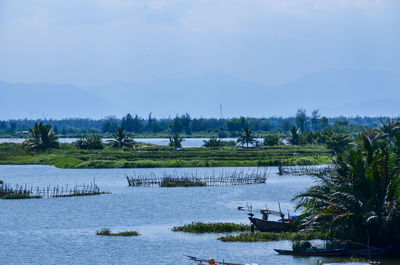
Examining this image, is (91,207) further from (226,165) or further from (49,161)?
(49,161)

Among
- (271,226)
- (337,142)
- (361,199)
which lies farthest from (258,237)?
(337,142)

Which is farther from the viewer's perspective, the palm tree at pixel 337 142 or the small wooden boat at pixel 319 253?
the palm tree at pixel 337 142

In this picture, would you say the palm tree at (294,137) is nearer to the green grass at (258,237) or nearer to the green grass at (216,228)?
the green grass at (216,228)

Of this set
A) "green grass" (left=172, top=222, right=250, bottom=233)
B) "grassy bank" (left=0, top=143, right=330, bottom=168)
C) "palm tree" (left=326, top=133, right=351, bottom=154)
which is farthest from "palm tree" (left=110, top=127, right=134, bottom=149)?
"green grass" (left=172, top=222, right=250, bottom=233)

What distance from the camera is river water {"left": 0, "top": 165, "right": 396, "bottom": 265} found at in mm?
35969

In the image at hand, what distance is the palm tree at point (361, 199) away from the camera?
30.0 m

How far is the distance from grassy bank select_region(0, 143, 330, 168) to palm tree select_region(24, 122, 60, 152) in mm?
1867

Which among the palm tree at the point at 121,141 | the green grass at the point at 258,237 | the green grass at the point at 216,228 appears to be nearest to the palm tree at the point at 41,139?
the palm tree at the point at 121,141

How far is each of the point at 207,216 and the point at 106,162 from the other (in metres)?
56.7

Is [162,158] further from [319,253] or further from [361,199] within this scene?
[361,199]

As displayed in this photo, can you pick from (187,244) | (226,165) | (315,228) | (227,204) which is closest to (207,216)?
(227,204)

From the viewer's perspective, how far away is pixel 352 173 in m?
30.8

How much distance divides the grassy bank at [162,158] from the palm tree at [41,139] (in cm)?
187

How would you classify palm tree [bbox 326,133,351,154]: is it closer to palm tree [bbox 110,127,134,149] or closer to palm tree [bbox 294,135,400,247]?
palm tree [bbox 110,127,134,149]
